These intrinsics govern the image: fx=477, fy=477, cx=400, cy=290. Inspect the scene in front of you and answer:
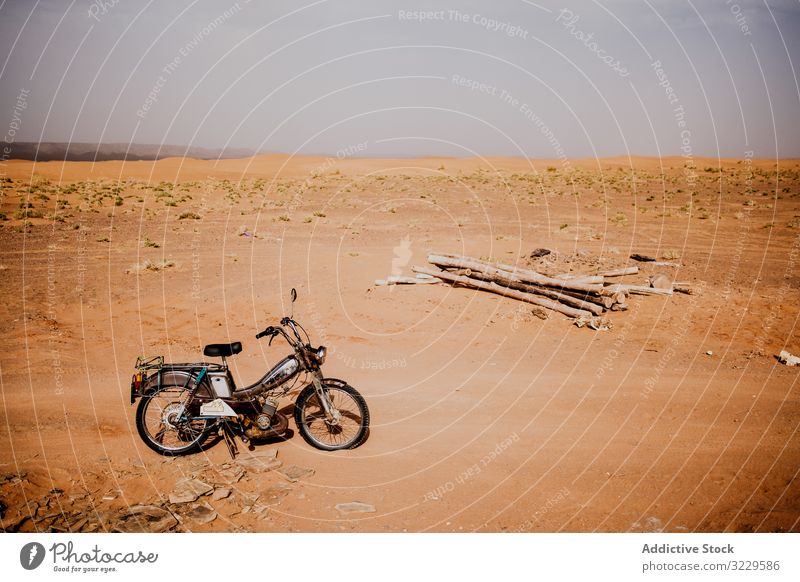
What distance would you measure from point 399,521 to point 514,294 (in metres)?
7.92

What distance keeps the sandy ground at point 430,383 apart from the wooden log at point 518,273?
792 millimetres

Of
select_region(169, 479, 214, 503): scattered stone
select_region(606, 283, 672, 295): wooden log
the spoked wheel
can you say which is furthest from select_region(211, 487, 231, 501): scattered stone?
select_region(606, 283, 672, 295): wooden log

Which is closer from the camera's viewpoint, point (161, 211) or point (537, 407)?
point (537, 407)

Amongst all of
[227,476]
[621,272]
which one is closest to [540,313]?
[621,272]

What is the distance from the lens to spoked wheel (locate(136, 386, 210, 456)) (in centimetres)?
609

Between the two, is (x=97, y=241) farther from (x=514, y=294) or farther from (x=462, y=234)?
(x=514, y=294)

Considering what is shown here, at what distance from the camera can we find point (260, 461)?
607 centimetres

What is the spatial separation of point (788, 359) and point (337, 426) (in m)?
8.63

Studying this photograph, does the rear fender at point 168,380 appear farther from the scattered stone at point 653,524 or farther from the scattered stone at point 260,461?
the scattered stone at point 653,524

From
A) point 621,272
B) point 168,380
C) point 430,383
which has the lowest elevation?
point 430,383

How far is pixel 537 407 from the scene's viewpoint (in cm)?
766

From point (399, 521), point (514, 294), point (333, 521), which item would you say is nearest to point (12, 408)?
point (333, 521)

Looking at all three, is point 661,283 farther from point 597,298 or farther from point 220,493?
point 220,493

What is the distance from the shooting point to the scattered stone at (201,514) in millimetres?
5004
